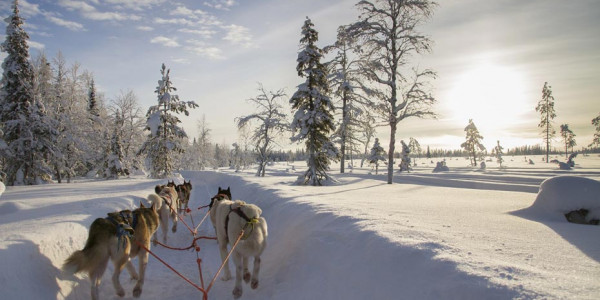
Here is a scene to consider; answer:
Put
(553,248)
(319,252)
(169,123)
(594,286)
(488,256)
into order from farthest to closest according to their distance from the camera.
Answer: (169,123) < (319,252) < (553,248) < (488,256) < (594,286)

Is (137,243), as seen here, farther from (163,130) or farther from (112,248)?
(163,130)

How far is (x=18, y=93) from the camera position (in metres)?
21.5

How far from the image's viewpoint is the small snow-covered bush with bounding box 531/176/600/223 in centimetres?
586

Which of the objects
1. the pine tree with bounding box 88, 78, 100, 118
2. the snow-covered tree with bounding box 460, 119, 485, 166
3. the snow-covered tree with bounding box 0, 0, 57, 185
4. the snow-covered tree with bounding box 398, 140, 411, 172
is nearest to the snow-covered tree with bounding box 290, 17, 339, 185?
the snow-covered tree with bounding box 0, 0, 57, 185

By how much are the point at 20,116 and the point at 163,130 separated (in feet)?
38.6

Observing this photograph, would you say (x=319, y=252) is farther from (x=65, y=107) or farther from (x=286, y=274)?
(x=65, y=107)

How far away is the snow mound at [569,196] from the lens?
5.89 meters

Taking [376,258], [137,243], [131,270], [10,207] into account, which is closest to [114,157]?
[10,207]

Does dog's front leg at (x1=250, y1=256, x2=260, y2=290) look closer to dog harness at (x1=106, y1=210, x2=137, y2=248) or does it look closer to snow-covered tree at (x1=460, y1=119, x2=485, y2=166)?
dog harness at (x1=106, y1=210, x2=137, y2=248)

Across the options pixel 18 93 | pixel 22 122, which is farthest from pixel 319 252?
→ pixel 18 93

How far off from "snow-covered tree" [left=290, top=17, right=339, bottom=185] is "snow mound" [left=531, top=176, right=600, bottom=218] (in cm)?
1305

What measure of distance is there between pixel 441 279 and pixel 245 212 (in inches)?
117

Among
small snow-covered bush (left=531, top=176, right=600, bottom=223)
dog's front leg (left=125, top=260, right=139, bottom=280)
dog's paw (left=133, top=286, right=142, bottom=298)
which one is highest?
small snow-covered bush (left=531, top=176, right=600, bottom=223)

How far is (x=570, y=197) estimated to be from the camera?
6145mm
